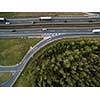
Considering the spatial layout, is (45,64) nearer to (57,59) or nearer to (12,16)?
→ (57,59)

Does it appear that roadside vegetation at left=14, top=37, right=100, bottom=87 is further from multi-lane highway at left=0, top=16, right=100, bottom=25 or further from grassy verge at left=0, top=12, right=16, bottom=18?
grassy verge at left=0, top=12, right=16, bottom=18

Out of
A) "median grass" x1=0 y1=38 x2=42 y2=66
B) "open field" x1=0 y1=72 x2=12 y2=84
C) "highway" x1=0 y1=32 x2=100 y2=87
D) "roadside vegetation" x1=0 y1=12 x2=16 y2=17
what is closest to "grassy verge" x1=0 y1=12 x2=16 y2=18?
"roadside vegetation" x1=0 y1=12 x2=16 y2=17

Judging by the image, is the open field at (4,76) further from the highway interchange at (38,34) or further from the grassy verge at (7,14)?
the grassy verge at (7,14)

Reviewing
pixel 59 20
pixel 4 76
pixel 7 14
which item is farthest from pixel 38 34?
pixel 4 76

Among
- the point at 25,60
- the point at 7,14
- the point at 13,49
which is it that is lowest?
the point at 25,60

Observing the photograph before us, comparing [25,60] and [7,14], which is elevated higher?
[7,14]

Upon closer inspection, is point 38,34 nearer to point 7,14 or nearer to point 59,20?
point 59,20

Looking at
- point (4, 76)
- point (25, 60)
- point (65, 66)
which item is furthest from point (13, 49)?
point (65, 66)

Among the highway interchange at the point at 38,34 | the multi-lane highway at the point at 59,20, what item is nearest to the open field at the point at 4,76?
the highway interchange at the point at 38,34
